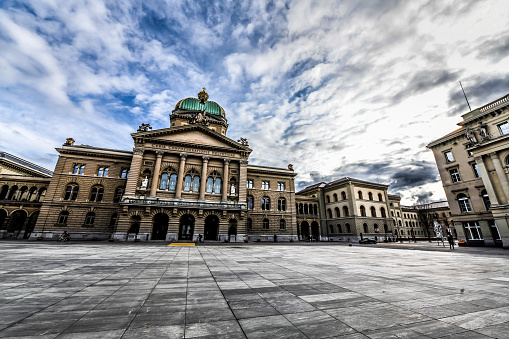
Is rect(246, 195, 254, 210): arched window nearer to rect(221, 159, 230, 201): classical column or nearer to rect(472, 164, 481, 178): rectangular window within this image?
rect(221, 159, 230, 201): classical column

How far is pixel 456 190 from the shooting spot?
27.8 meters

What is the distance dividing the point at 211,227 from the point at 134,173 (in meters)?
14.8

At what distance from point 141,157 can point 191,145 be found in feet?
25.3

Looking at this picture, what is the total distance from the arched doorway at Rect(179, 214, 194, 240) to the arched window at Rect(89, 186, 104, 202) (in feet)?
43.4

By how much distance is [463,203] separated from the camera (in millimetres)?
27359

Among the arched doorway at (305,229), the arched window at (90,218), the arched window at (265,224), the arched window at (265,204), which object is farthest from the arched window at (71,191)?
the arched doorway at (305,229)

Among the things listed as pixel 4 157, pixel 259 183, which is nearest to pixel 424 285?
pixel 259 183

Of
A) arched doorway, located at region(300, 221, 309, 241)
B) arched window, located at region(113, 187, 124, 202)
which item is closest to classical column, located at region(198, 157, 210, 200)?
arched window, located at region(113, 187, 124, 202)

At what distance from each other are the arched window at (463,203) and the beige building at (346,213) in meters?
18.4

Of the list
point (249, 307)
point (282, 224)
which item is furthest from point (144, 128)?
point (249, 307)

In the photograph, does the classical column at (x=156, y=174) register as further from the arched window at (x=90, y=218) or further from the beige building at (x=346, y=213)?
the beige building at (x=346, y=213)

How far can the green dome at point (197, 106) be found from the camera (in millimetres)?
46406

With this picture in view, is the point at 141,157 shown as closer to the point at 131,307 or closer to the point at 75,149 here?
the point at 75,149

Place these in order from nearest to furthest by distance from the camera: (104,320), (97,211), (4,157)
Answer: (104,320), (97,211), (4,157)
